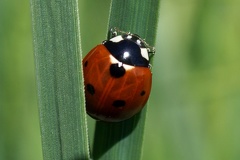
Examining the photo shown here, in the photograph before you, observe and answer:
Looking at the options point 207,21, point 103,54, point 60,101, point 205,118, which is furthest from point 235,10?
point 60,101

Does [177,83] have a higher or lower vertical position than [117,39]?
lower

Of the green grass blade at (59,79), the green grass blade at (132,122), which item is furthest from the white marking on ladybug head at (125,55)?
the green grass blade at (59,79)

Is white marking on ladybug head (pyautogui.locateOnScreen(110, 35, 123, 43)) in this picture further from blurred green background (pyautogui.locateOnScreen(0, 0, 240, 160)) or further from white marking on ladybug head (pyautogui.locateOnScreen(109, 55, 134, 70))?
blurred green background (pyautogui.locateOnScreen(0, 0, 240, 160))

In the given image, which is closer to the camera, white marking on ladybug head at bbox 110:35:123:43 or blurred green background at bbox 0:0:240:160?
white marking on ladybug head at bbox 110:35:123:43

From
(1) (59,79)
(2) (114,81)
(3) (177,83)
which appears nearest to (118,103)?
(2) (114,81)

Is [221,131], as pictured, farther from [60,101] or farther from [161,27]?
[60,101]

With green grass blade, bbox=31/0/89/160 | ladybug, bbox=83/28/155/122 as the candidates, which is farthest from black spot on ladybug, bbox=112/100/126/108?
green grass blade, bbox=31/0/89/160

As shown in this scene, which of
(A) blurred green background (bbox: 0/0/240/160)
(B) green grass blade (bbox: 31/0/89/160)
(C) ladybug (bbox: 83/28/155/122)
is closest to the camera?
(B) green grass blade (bbox: 31/0/89/160)

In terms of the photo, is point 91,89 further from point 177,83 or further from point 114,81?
point 177,83
